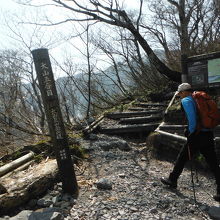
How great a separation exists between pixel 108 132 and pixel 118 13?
23.1ft

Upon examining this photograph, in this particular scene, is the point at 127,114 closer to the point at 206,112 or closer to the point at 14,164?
the point at 14,164

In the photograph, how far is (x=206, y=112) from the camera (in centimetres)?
374

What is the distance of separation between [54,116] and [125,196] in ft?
5.93

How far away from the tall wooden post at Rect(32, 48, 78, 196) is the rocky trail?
11.2 inches

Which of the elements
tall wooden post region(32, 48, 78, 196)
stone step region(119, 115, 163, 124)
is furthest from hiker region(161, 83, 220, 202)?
stone step region(119, 115, 163, 124)

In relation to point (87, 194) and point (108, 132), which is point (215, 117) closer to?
point (87, 194)

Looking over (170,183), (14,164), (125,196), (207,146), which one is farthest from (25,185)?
(207,146)

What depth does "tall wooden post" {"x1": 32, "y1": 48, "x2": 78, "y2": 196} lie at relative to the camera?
391 cm

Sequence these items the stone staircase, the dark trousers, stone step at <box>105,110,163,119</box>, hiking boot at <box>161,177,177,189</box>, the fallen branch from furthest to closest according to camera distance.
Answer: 1. stone step at <box>105,110,163,119</box>
2. the stone staircase
3. the fallen branch
4. hiking boot at <box>161,177,177,189</box>
5. the dark trousers

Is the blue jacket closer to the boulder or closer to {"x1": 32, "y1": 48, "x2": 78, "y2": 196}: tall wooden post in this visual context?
{"x1": 32, "y1": 48, "x2": 78, "y2": 196}: tall wooden post

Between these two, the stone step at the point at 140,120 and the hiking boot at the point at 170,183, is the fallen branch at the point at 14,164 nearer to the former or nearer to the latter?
the hiking boot at the point at 170,183

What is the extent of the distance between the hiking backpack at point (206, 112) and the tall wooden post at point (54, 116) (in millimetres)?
2302

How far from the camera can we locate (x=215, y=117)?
3756 millimetres

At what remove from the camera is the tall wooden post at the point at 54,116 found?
3.91m
